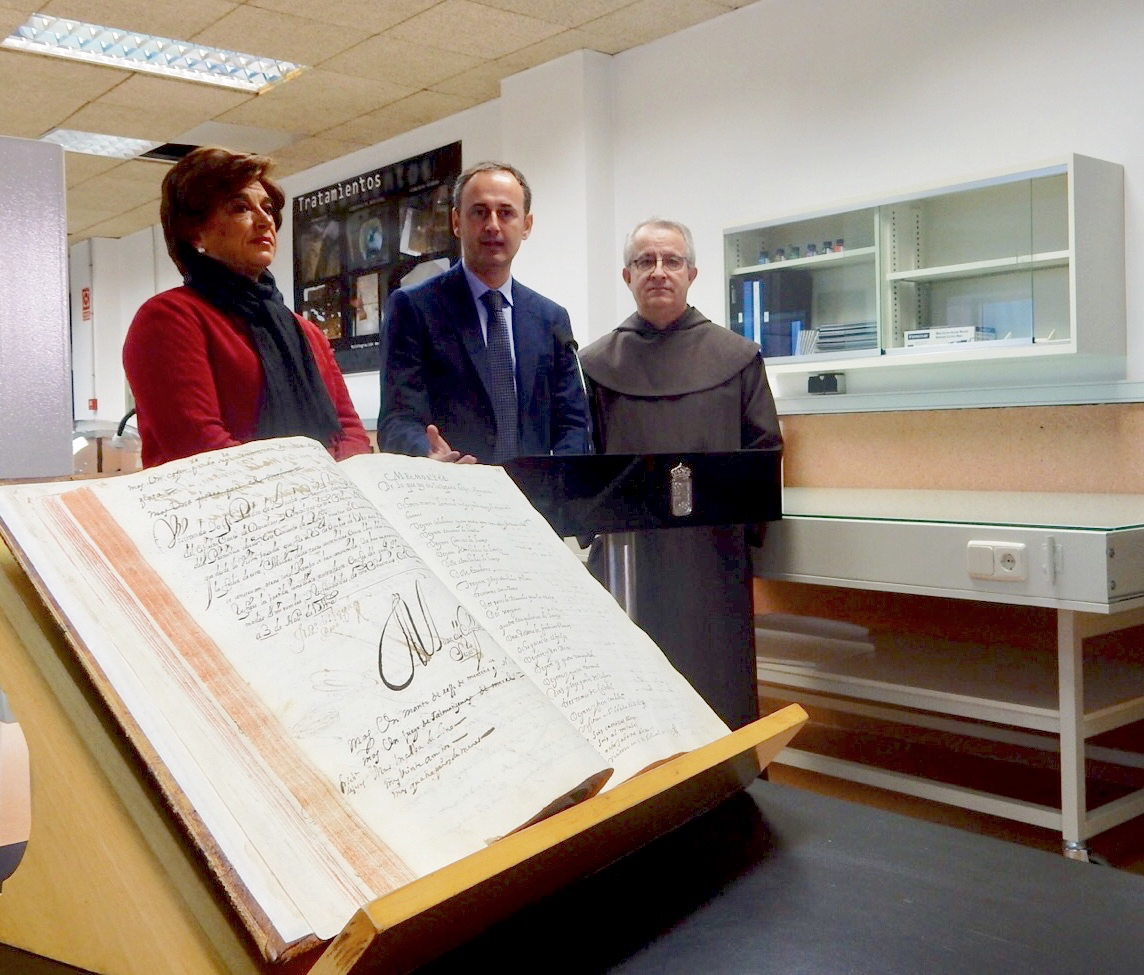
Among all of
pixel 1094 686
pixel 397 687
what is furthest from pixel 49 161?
pixel 1094 686

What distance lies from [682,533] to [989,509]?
0.68 m

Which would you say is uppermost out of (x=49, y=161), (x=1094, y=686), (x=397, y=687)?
(x=49, y=161)

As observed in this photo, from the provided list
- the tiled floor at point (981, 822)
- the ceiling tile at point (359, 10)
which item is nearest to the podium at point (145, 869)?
the tiled floor at point (981, 822)

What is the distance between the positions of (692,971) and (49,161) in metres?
0.84

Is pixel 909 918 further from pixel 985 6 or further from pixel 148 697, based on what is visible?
pixel 985 6

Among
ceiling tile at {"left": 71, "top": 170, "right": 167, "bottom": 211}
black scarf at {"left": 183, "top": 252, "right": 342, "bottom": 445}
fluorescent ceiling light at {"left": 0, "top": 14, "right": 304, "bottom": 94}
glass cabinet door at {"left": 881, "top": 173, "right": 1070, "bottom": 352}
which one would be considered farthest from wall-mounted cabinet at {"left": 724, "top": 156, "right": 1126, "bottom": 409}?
ceiling tile at {"left": 71, "top": 170, "right": 167, "bottom": 211}

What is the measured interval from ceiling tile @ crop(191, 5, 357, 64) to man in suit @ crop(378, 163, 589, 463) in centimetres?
303

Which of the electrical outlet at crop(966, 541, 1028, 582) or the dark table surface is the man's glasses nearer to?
the electrical outlet at crop(966, 541, 1028, 582)

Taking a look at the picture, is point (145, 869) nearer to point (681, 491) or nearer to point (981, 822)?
point (681, 491)

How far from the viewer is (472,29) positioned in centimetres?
467

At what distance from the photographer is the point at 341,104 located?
5742mm

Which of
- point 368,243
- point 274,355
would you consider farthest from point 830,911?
point 368,243

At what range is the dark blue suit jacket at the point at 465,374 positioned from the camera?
74.7 inches

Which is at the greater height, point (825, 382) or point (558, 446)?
point (825, 382)
